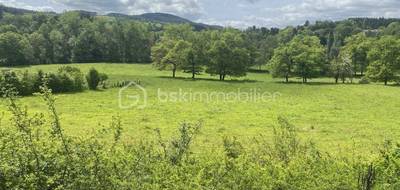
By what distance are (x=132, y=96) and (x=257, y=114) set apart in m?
18.0

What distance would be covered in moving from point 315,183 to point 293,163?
4.23ft

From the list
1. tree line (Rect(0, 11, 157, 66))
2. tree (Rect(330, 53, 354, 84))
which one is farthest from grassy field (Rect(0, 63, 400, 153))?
tree line (Rect(0, 11, 157, 66))

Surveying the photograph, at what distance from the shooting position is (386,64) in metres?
74.4

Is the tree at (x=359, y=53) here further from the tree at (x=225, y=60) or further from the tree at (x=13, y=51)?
the tree at (x=13, y=51)

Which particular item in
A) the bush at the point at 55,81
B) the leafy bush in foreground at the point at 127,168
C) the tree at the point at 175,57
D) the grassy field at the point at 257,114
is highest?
the tree at the point at 175,57

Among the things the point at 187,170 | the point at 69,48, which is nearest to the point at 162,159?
the point at 187,170

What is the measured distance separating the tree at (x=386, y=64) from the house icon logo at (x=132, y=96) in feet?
130

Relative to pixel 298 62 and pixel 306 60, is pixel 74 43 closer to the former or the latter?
pixel 298 62

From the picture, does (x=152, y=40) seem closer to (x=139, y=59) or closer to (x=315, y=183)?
(x=139, y=59)

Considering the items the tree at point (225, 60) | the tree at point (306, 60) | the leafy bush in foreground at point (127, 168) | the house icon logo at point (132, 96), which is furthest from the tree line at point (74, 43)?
the leafy bush in foreground at point (127, 168)

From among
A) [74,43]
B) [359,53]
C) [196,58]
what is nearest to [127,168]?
[196,58]

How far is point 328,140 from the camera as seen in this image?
28.8 metres

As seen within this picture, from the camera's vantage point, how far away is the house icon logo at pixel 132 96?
44.6 m

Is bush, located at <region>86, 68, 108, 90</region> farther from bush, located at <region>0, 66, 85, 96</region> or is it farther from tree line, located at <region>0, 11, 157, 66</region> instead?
tree line, located at <region>0, 11, 157, 66</region>
